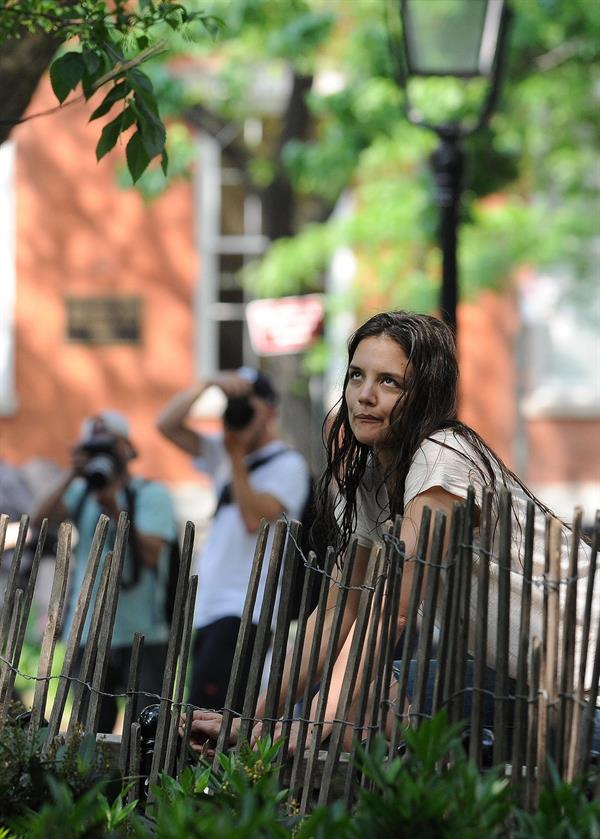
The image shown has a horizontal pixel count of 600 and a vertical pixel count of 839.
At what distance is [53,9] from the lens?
3.79 m

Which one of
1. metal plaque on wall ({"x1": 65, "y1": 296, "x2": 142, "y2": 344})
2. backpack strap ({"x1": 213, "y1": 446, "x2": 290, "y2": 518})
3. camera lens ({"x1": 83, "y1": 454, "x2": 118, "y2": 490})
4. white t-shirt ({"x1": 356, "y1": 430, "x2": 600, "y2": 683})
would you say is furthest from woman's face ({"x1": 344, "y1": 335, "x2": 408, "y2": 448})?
metal plaque on wall ({"x1": 65, "y1": 296, "x2": 142, "y2": 344})

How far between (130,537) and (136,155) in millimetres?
3079

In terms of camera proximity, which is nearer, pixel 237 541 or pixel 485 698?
pixel 485 698

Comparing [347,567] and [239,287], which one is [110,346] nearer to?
[239,287]

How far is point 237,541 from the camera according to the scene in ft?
20.3

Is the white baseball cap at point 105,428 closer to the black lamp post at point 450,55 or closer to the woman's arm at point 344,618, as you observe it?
the black lamp post at point 450,55

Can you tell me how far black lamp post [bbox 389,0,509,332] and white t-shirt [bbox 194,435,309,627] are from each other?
132 cm

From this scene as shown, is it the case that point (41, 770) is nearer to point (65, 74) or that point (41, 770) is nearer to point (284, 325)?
point (65, 74)

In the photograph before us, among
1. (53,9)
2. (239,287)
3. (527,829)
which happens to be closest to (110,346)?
(239,287)

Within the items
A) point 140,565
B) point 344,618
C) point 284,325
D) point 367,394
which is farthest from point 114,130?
point 284,325

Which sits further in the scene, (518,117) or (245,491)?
(518,117)

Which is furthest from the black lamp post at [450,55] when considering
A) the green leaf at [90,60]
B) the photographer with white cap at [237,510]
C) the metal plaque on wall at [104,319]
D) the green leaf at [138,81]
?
the metal plaque on wall at [104,319]

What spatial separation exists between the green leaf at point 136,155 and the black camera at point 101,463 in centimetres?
308

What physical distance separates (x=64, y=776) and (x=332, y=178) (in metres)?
8.78
